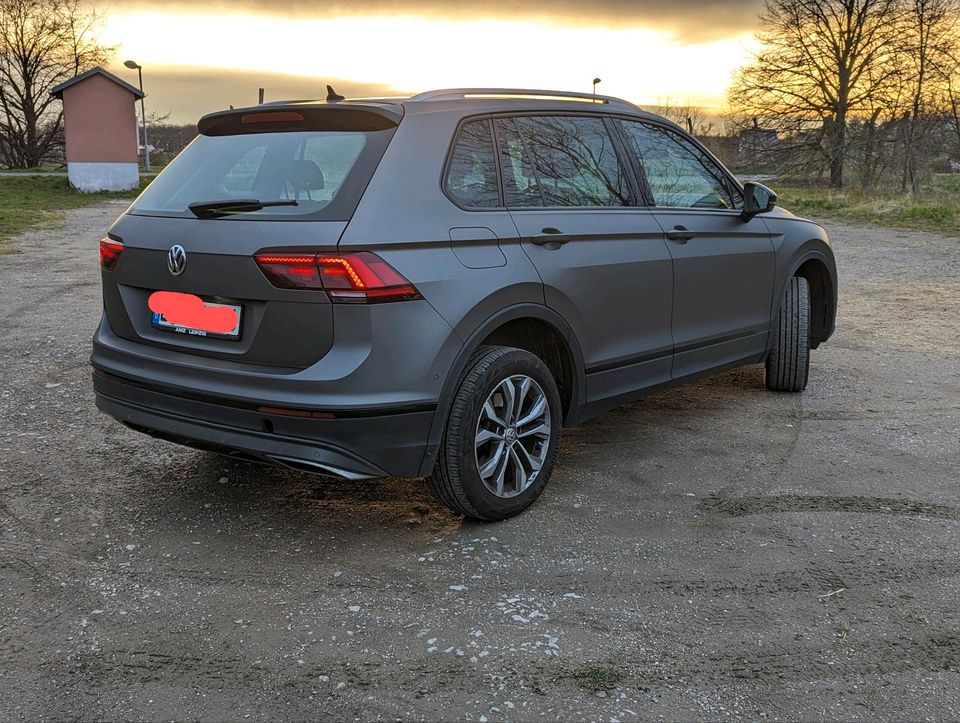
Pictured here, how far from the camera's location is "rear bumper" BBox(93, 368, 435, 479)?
3.31m

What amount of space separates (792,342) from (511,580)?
320 cm

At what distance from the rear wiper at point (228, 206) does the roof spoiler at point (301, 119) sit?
0.39 m

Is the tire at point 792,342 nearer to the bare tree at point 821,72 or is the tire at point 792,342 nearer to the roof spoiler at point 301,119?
the roof spoiler at point 301,119

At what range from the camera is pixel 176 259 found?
11.6 ft

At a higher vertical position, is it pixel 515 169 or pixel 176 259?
pixel 515 169

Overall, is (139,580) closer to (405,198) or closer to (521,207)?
(405,198)

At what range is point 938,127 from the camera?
94.6 ft

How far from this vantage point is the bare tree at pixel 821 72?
33.2 meters

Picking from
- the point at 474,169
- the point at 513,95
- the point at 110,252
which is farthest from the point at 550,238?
the point at 110,252

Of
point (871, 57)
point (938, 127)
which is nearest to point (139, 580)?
point (938, 127)

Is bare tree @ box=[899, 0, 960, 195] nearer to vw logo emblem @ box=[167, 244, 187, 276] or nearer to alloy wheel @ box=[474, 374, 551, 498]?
alloy wheel @ box=[474, 374, 551, 498]

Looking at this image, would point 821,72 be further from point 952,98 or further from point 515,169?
point 515,169

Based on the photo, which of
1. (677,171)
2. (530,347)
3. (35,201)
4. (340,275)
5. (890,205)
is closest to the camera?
(340,275)

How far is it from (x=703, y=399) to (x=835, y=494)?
5.84 ft
